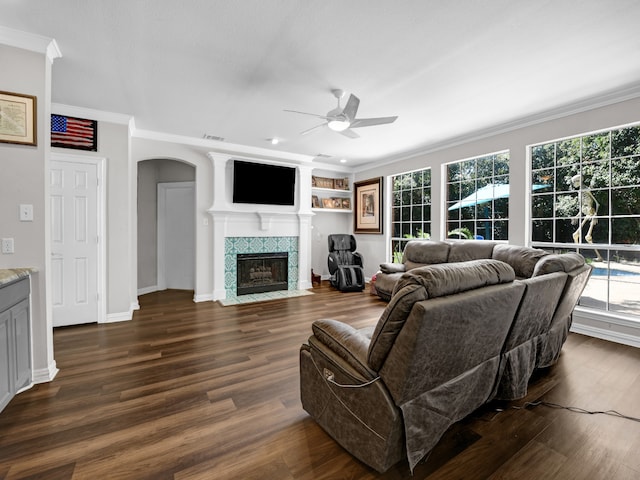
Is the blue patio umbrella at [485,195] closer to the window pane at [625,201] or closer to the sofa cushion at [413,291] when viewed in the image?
the window pane at [625,201]

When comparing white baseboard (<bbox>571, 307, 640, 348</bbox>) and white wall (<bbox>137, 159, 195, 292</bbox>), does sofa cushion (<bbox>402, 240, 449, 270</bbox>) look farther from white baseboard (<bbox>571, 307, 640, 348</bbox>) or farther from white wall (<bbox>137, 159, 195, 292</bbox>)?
white wall (<bbox>137, 159, 195, 292</bbox>)

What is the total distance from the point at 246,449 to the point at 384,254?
5.18 meters

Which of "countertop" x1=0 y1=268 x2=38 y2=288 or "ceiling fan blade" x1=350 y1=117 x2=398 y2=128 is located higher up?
"ceiling fan blade" x1=350 y1=117 x2=398 y2=128

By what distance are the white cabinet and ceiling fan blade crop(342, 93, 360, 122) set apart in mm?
3003

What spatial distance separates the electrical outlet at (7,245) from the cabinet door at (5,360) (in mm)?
576

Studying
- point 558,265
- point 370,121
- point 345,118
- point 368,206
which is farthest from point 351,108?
point 368,206

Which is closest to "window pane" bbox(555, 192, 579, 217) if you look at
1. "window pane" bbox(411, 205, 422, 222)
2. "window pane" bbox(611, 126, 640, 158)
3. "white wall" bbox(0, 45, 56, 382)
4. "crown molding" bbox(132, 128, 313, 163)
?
"window pane" bbox(611, 126, 640, 158)

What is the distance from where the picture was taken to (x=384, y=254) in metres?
6.39

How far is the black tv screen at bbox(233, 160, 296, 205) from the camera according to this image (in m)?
5.20

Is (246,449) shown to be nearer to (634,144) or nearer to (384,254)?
(634,144)

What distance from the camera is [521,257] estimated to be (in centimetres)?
347

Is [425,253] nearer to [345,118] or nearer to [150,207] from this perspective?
[345,118]

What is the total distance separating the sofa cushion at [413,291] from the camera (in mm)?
1264

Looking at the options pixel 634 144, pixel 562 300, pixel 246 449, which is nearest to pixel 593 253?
pixel 634 144
